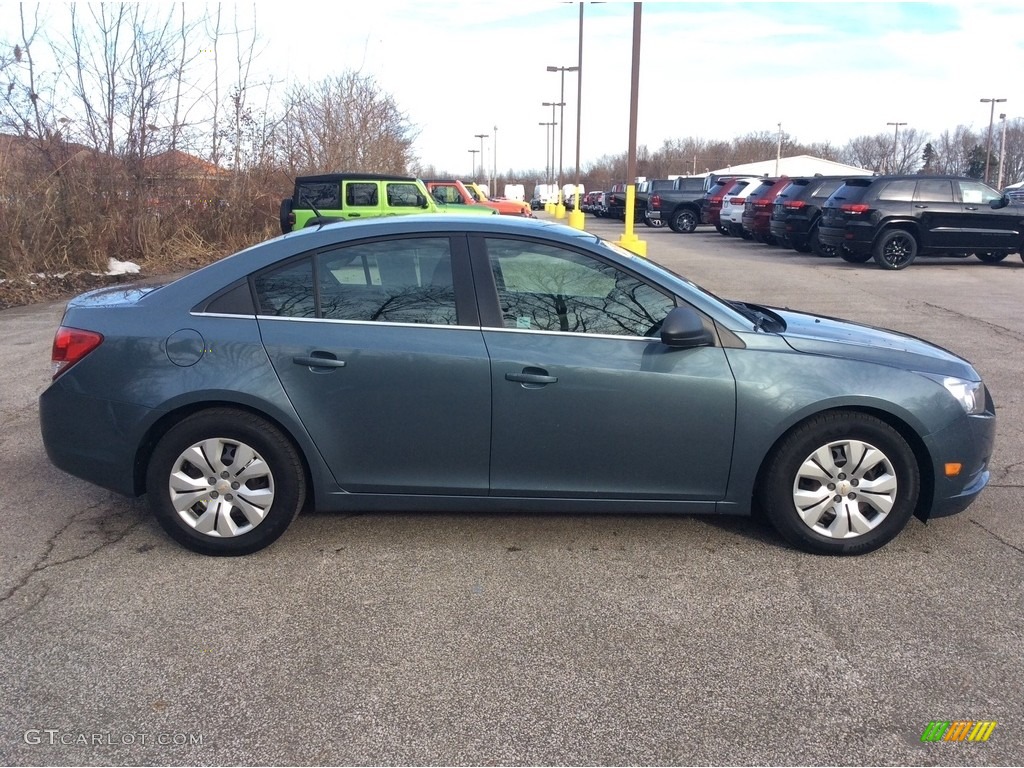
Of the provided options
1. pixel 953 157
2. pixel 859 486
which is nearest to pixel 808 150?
pixel 953 157

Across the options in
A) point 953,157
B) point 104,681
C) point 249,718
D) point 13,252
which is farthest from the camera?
point 953,157

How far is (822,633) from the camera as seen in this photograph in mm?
3488

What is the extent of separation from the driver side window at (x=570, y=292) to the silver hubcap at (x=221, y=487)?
1389 mm

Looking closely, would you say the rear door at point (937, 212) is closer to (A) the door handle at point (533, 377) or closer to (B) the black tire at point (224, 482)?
(A) the door handle at point (533, 377)

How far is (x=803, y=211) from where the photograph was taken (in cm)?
2062

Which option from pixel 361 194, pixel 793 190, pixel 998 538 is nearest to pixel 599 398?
pixel 998 538

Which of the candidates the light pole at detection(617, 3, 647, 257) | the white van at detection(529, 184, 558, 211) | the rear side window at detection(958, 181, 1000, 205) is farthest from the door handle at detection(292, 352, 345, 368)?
the white van at detection(529, 184, 558, 211)

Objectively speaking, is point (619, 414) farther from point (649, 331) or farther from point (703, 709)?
point (703, 709)

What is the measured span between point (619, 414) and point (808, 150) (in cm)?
10976

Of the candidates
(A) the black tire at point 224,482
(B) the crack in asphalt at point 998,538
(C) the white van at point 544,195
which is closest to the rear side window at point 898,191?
(B) the crack in asphalt at point 998,538

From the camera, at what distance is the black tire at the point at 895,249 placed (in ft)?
56.4

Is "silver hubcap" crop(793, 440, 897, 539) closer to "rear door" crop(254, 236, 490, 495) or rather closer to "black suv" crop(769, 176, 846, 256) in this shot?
"rear door" crop(254, 236, 490, 495)

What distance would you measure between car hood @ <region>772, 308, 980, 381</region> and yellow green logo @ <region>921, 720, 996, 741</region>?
5.80 feet

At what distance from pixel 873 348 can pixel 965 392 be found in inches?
18.6
